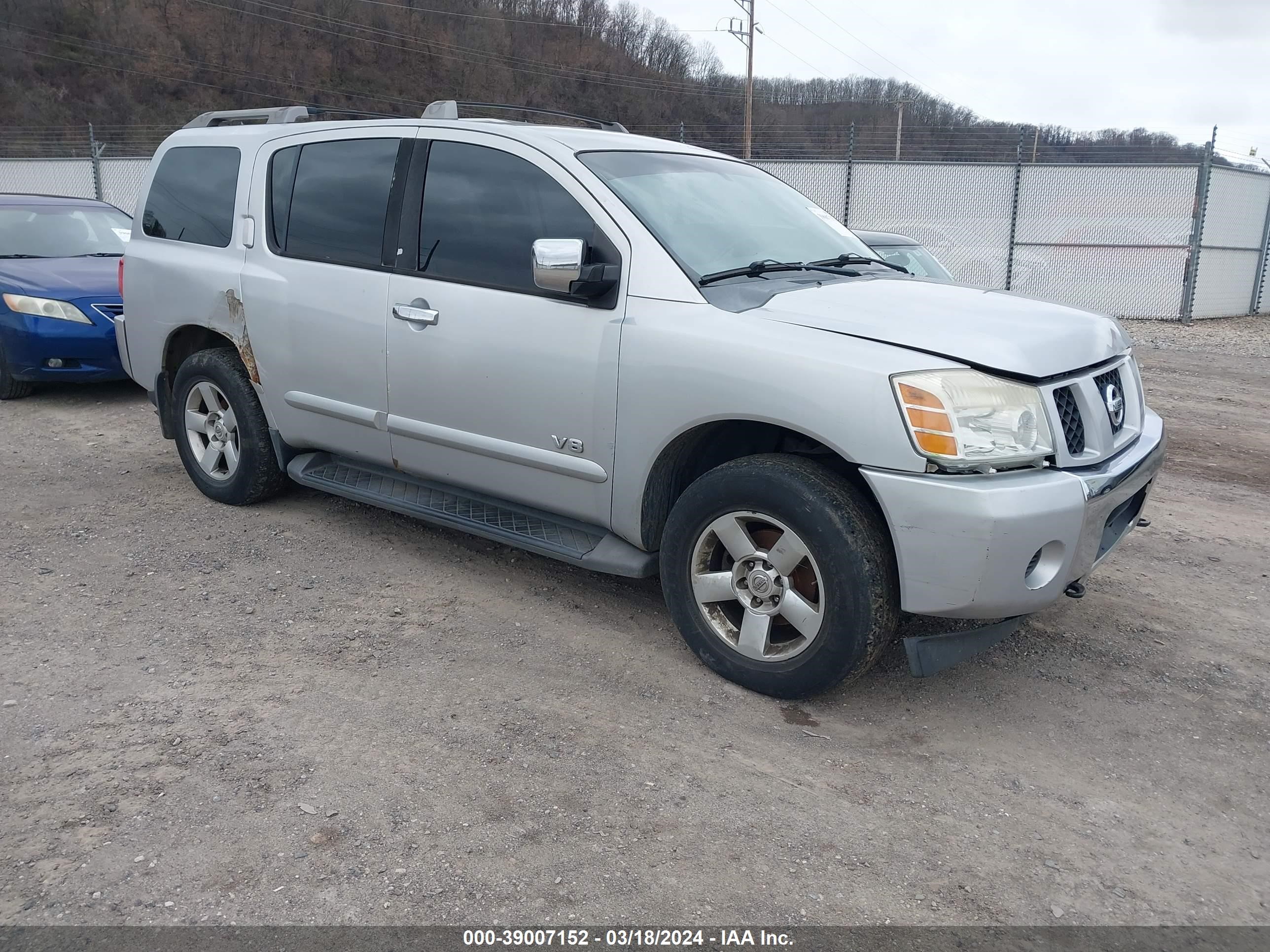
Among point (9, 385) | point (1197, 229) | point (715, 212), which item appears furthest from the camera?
point (1197, 229)

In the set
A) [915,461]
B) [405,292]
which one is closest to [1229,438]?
[915,461]

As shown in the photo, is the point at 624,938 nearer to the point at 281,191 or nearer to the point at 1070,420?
the point at 1070,420

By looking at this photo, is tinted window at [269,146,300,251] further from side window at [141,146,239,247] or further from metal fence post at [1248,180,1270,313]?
metal fence post at [1248,180,1270,313]

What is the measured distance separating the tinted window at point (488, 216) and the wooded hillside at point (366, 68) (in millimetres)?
30337

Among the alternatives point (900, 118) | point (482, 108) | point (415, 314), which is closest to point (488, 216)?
point (415, 314)

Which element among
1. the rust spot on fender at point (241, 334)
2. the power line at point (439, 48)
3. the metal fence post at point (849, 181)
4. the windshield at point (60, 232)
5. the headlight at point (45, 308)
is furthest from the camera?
the power line at point (439, 48)

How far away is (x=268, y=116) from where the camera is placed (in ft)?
17.1

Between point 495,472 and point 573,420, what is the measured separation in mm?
509

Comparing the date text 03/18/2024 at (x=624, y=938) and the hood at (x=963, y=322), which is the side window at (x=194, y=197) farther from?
the date text 03/18/2024 at (x=624, y=938)

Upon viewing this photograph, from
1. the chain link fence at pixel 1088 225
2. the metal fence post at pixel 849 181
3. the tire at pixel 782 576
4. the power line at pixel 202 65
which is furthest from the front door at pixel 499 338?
the power line at pixel 202 65

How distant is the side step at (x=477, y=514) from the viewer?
382 centimetres

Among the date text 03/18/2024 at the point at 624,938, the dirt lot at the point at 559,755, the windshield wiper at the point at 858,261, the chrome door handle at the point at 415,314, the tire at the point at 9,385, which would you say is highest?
the windshield wiper at the point at 858,261

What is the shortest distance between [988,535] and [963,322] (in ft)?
2.52

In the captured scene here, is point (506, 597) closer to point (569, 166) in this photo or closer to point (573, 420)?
point (573, 420)
